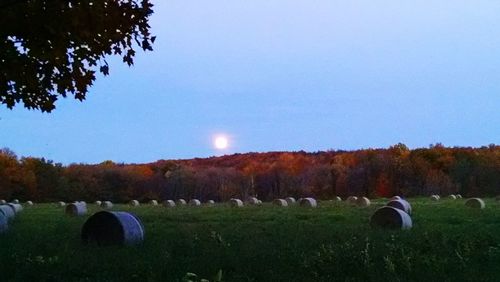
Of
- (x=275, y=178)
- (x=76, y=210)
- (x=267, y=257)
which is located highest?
(x=275, y=178)

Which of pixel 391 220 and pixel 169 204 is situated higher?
pixel 169 204

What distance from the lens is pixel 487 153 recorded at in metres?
75.1

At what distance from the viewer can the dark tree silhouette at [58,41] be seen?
10.7 m

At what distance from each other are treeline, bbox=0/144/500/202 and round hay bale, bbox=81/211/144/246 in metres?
54.5

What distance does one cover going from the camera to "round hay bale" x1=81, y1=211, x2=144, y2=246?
15.2 meters

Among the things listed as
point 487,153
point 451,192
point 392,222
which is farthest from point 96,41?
point 487,153

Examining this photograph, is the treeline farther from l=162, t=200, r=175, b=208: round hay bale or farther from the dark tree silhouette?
the dark tree silhouette

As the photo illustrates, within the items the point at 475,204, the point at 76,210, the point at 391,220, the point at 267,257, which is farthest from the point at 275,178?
the point at 267,257

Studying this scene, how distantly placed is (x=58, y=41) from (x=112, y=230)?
5485mm

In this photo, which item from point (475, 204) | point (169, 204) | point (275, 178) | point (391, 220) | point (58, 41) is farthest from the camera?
point (275, 178)

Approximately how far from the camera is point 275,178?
77.2m

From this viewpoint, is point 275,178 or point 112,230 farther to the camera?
point 275,178

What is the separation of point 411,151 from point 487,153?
320 inches

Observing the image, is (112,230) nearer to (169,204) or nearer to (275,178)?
(169,204)
